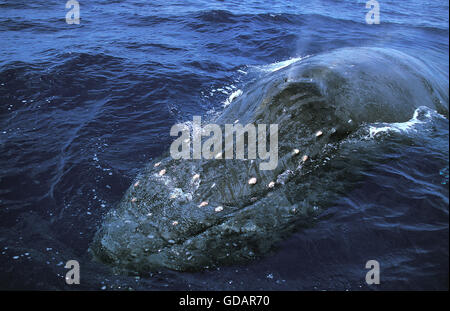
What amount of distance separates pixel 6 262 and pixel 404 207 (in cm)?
576

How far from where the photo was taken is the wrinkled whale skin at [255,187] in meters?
4.53

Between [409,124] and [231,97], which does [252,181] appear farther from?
[231,97]

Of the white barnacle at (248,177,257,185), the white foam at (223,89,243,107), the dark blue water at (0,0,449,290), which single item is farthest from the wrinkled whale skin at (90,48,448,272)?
the white foam at (223,89,243,107)

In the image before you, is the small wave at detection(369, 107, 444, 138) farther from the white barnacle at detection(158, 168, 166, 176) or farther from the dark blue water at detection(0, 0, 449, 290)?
the white barnacle at detection(158, 168, 166, 176)

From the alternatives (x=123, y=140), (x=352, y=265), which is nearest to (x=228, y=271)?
(x=352, y=265)

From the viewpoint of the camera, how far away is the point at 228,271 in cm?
444

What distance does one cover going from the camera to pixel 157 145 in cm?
740

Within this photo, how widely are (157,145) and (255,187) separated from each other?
336 centimetres

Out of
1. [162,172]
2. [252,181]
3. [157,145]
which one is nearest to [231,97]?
[157,145]

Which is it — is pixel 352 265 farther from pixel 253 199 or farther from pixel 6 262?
pixel 6 262

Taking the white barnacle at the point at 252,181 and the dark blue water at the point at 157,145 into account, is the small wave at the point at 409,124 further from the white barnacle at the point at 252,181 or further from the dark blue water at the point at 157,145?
the white barnacle at the point at 252,181

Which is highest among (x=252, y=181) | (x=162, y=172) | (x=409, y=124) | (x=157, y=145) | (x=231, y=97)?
(x=409, y=124)

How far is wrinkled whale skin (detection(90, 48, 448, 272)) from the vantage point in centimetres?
453
